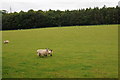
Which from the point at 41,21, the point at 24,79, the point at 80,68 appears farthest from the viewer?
the point at 41,21

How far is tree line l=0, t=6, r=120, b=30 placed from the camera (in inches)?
3903

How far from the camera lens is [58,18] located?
10300cm

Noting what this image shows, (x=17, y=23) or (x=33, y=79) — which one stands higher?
(x=17, y=23)

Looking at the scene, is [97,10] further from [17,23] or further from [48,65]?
[48,65]

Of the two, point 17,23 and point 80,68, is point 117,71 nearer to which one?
point 80,68

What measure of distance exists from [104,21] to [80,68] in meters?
91.1

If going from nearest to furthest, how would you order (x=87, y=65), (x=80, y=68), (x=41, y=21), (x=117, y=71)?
(x=117, y=71), (x=80, y=68), (x=87, y=65), (x=41, y=21)

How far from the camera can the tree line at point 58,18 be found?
99125 mm

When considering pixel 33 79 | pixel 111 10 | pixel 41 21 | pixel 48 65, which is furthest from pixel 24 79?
pixel 111 10

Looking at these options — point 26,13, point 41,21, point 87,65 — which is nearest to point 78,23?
point 41,21

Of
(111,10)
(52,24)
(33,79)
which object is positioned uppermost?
(111,10)

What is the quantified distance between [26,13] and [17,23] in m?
7.00

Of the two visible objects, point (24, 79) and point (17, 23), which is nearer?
point (24, 79)

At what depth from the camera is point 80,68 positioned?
499 inches
